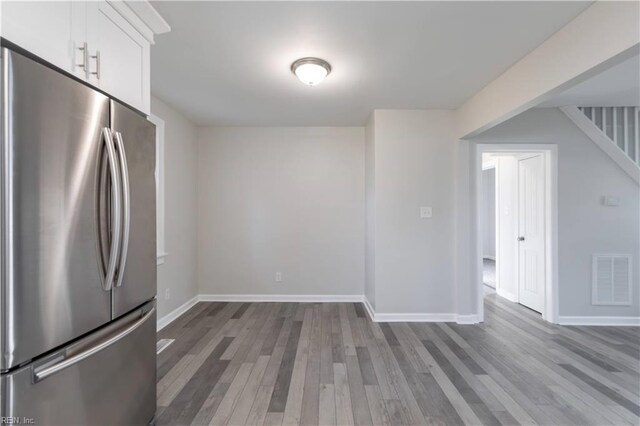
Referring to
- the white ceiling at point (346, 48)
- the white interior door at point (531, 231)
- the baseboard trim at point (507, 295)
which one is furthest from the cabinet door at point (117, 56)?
the baseboard trim at point (507, 295)

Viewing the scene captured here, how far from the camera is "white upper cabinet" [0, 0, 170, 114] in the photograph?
3.30ft

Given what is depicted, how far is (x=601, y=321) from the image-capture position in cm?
328

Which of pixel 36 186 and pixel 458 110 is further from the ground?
pixel 458 110

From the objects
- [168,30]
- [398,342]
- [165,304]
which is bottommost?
[398,342]

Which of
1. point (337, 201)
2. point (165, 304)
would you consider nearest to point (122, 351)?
point (165, 304)

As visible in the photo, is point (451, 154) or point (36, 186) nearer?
point (36, 186)

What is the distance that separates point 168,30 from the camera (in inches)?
69.9

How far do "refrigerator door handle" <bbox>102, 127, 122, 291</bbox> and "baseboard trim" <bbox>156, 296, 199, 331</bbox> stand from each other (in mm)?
2265

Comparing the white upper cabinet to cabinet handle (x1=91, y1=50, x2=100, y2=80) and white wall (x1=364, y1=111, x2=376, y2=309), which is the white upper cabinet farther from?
white wall (x1=364, y1=111, x2=376, y2=309)

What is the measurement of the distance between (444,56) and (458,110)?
132 centimetres

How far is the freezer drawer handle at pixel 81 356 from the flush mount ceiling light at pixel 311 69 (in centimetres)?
205

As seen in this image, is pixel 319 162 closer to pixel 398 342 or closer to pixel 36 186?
pixel 398 342

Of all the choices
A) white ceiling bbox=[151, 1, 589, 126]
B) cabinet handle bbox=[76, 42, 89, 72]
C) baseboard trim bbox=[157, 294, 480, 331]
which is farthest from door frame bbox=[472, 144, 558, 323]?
cabinet handle bbox=[76, 42, 89, 72]

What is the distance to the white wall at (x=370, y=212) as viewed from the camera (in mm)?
3467
